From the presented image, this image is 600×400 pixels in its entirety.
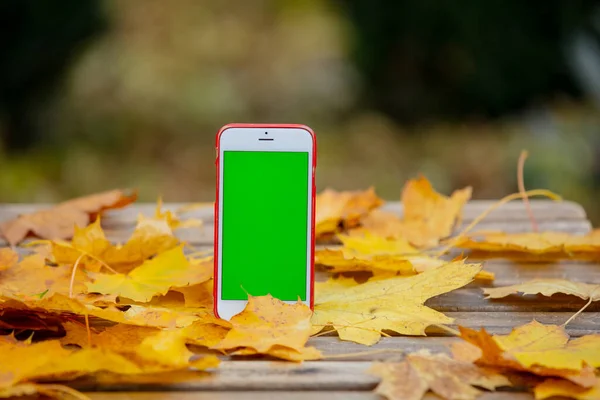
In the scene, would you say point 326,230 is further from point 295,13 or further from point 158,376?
point 295,13

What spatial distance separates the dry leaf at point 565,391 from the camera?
76 cm

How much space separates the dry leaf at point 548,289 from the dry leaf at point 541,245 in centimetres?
15

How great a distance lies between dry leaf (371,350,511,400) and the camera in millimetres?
765

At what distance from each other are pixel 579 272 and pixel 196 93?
11.1 feet

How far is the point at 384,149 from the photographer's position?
3.73 meters

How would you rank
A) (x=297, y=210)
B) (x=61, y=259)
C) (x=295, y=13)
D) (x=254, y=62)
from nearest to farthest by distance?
(x=297, y=210)
(x=61, y=259)
(x=254, y=62)
(x=295, y=13)

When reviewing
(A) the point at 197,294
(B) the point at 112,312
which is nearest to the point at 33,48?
(A) the point at 197,294

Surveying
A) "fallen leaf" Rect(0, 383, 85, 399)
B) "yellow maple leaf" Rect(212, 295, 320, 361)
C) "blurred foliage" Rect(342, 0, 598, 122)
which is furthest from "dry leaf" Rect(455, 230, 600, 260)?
"blurred foliage" Rect(342, 0, 598, 122)

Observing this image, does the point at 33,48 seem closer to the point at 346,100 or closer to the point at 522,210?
the point at 346,100

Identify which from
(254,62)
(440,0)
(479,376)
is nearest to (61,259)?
(479,376)

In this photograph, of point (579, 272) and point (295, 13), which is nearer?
point (579, 272)

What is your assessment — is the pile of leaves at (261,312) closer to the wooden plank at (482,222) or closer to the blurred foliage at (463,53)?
the wooden plank at (482,222)

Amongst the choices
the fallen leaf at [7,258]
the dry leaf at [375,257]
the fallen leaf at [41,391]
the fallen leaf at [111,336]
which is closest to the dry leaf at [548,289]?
the dry leaf at [375,257]

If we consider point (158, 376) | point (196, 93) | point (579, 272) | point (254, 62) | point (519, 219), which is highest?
point (254, 62)
